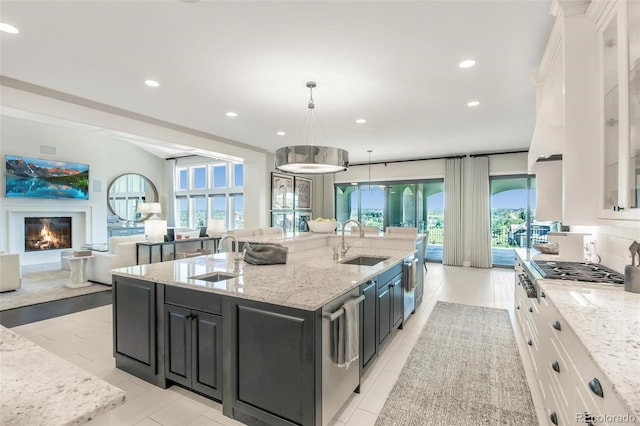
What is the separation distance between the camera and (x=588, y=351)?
1.12 metres

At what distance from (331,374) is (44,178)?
927 cm

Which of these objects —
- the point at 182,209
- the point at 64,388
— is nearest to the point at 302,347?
the point at 64,388

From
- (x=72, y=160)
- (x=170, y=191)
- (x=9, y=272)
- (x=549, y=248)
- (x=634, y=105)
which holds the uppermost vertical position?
(x=72, y=160)

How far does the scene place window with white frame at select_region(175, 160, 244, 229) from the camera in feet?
33.2

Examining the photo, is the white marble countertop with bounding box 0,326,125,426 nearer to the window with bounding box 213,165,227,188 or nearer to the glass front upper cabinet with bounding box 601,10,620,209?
the glass front upper cabinet with bounding box 601,10,620,209

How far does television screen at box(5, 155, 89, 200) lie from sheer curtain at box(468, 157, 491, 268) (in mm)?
10460

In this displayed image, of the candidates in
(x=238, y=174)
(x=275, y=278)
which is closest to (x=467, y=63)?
(x=275, y=278)

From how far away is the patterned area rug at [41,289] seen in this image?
4.66 meters

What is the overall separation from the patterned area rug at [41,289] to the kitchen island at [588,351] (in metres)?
6.27

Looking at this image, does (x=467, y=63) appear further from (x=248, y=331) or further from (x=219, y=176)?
(x=219, y=176)

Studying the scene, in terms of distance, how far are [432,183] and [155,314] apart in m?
7.76

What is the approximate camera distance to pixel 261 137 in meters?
6.37

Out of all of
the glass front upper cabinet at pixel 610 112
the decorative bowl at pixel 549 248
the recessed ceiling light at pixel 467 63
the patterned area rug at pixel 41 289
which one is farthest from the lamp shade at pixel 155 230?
the glass front upper cabinet at pixel 610 112

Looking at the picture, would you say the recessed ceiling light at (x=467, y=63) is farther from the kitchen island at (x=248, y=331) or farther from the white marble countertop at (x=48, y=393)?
the white marble countertop at (x=48, y=393)
